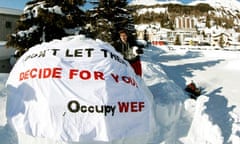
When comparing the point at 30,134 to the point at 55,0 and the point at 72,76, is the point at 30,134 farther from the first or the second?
the point at 55,0

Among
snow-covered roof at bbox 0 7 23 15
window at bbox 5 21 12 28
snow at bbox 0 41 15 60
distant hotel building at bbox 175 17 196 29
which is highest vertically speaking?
snow-covered roof at bbox 0 7 23 15

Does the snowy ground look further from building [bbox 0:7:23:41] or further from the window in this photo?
Result: the window

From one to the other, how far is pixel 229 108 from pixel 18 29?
24.6 feet

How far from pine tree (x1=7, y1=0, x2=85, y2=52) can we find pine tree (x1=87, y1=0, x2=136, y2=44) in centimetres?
403

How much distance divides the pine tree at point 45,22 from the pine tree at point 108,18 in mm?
4030

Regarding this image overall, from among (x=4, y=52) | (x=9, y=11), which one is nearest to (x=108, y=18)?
(x=4, y=52)

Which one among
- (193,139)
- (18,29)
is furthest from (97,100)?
(18,29)

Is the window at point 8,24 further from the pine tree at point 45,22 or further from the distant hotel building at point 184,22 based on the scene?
the distant hotel building at point 184,22

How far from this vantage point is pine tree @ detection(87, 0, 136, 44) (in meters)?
16.9

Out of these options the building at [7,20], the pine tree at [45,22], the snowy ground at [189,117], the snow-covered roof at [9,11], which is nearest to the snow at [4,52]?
the building at [7,20]

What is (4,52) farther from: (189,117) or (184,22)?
(184,22)

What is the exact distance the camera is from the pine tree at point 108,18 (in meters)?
16.9

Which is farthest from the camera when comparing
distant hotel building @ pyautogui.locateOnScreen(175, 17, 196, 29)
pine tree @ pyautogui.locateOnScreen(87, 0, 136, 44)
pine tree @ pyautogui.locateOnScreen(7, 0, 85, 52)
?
distant hotel building @ pyautogui.locateOnScreen(175, 17, 196, 29)

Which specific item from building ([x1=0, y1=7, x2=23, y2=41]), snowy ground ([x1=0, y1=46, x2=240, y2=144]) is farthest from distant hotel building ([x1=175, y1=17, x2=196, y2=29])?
snowy ground ([x1=0, y1=46, x2=240, y2=144])
